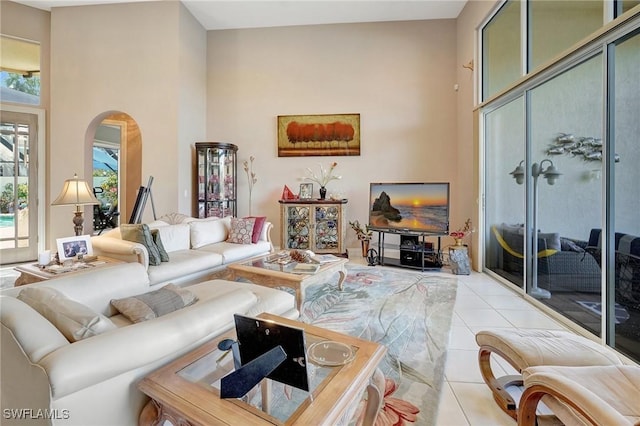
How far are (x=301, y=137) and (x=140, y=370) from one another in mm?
5046

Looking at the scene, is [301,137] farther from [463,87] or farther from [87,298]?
[87,298]

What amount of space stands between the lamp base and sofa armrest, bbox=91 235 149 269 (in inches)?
160

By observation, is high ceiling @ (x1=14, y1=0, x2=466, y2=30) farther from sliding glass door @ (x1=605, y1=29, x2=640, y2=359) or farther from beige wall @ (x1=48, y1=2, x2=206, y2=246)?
sliding glass door @ (x1=605, y1=29, x2=640, y2=359)

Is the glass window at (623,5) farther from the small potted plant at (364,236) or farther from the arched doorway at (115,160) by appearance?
the arched doorway at (115,160)

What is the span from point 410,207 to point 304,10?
3874mm

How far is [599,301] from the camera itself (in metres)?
2.44

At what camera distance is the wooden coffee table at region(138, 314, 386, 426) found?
2.95 feet

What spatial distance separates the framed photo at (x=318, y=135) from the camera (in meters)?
5.57

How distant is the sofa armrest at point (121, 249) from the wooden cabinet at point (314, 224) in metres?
2.65

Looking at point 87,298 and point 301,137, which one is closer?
point 87,298

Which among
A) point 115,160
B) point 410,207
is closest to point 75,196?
point 410,207

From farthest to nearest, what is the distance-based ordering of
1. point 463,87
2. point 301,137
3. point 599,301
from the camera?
point 301,137, point 463,87, point 599,301

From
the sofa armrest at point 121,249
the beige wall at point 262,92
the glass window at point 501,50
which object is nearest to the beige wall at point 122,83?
the beige wall at point 262,92

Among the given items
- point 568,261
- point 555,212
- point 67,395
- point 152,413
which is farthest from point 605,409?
point 555,212
